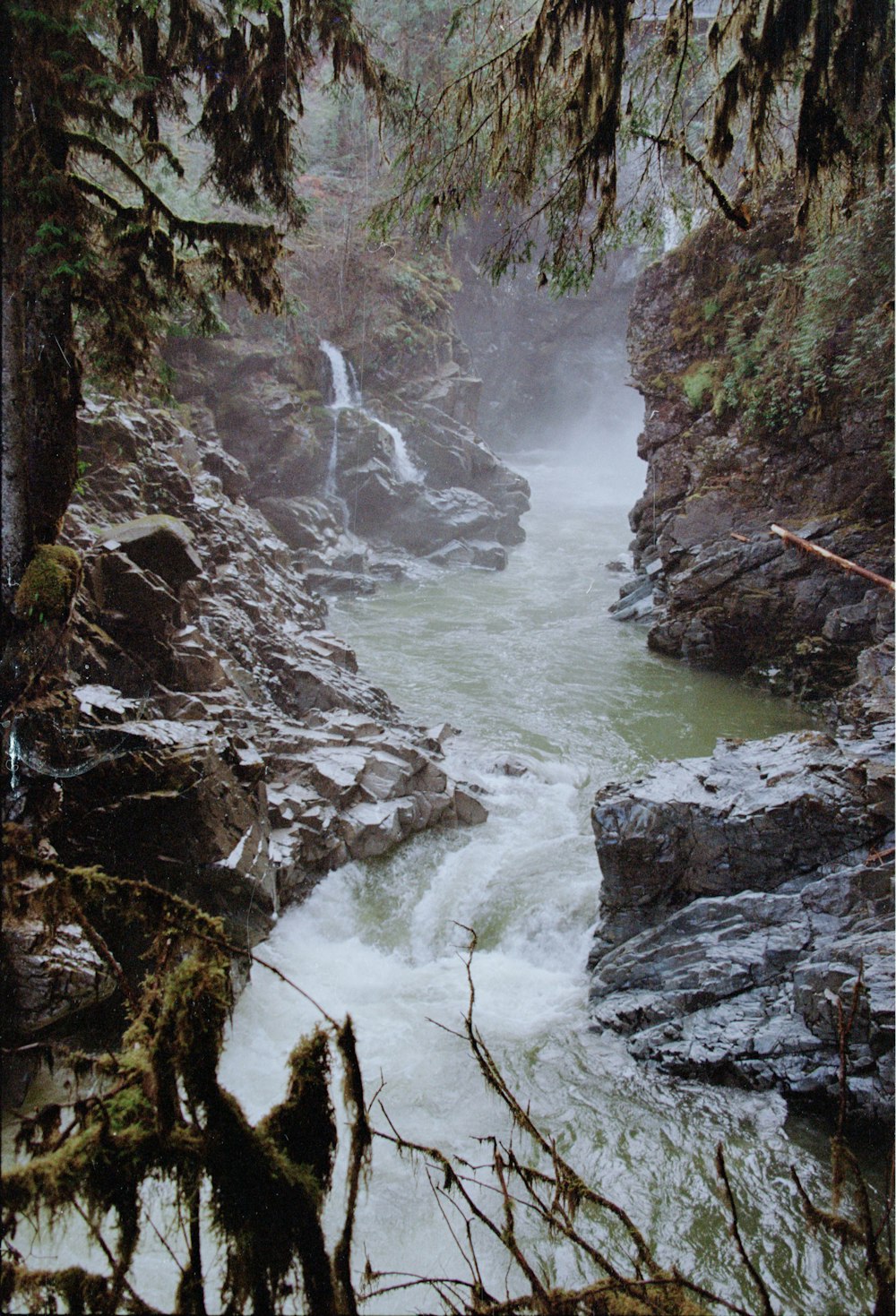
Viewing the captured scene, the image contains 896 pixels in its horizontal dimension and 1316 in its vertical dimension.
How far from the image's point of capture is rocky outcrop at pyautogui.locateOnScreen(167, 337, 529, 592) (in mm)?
22844

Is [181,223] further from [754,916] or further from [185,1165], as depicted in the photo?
[754,916]

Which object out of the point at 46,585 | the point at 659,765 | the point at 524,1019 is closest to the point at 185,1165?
the point at 46,585

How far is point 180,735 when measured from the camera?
6.69 metres

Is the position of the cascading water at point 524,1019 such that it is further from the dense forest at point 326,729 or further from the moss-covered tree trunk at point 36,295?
the moss-covered tree trunk at point 36,295

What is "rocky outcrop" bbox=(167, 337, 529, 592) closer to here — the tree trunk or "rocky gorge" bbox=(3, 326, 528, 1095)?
"rocky gorge" bbox=(3, 326, 528, 1095)

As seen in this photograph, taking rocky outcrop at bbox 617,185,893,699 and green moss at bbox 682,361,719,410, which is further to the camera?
green moss at bbox 682,361,719,410

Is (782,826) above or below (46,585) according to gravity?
below

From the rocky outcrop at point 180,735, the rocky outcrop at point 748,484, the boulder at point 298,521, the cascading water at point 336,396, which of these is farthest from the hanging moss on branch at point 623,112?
the cascading water at point 336,396

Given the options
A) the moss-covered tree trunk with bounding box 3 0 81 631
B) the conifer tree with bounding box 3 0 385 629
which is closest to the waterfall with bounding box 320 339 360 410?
the conifer tree with bounding box 3 0 385 629

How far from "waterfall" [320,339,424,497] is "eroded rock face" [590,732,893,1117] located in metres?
22.4

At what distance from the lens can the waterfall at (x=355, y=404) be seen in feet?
88.4

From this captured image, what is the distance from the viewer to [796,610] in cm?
1275

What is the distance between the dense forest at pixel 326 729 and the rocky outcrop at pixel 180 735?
0.14 ft

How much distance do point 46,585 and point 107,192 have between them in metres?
2.77
